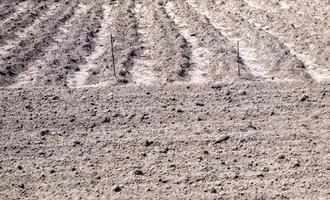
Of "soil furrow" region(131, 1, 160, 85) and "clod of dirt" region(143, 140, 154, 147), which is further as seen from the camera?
"soil furrow" region(131, 1, 160, 85)

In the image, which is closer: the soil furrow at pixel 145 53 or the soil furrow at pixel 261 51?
the soil furrow at pixel 261 51

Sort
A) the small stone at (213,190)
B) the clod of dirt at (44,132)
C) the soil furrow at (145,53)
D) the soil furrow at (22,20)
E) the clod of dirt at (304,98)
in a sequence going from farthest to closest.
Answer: the soil furrow at (22,20), the soil furrow at (145,53), the clod of dirt at (304,98), the clod of dirt at (44,132), the small stone at (213,190)

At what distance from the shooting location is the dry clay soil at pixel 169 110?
6410mm

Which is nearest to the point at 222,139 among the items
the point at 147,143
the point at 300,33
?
the point at 147,143

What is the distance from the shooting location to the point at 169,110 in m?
8.34

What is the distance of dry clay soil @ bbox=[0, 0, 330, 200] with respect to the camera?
6.41m

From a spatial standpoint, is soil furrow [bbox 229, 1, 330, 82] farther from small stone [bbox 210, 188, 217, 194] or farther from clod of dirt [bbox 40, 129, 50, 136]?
clod of dirt [bbox 40, 129, 50, 136]

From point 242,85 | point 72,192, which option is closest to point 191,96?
point 242,85

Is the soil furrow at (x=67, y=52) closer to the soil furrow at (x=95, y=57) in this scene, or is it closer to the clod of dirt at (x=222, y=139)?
the soil furrow at (x=95, y=57)

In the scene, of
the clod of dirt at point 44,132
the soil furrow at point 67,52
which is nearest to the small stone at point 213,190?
the clod of dirt at point 44,132

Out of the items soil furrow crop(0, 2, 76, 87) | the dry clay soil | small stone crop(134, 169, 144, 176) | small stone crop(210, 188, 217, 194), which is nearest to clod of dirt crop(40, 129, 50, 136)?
the dry clay soil

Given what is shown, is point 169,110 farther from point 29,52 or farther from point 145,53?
point 29,52

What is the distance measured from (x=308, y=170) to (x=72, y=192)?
281cm

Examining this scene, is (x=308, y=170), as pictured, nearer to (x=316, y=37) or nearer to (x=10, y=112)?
(x=10, y=112)
